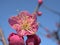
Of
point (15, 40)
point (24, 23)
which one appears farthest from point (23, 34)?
point (24, 23)

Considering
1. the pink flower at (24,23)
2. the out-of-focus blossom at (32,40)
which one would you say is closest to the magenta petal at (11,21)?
the pink flower at (24,23)

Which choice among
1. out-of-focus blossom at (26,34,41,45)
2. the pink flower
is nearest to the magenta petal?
the pink flower

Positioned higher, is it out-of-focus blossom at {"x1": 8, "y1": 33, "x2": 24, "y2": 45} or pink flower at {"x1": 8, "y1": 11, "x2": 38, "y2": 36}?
pink flower at {"x1": 8, "y1": 11, "x2": 38, "y2": 36}

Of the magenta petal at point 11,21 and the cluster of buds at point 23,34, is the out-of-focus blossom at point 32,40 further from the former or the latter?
the magenta petal at point 11,21

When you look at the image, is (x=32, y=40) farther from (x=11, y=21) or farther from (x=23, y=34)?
(x=11, y=21)

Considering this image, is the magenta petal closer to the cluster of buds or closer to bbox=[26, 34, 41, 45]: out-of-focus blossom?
the cluster of buds

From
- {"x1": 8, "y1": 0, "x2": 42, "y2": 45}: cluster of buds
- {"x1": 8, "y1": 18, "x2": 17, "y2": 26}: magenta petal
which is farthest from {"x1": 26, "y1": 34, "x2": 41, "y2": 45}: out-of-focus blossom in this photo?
{"x1": 8, "y1": 18, "x2": 17, "y2": 26}: magenta petal

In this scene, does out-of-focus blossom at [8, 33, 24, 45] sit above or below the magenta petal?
below

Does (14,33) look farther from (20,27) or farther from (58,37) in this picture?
(58,37)

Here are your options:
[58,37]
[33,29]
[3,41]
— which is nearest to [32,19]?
[33,29]
